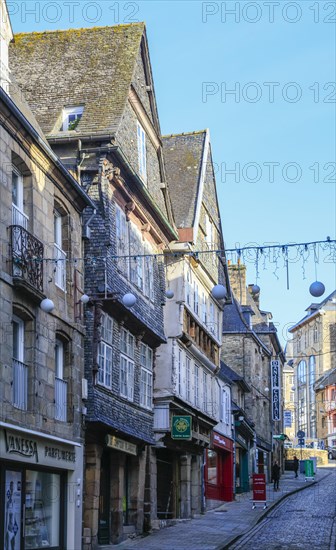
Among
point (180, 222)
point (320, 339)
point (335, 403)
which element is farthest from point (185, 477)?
point (320, 339)

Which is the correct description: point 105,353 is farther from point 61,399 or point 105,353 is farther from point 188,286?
point 188,286

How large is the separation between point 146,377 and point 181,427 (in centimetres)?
232

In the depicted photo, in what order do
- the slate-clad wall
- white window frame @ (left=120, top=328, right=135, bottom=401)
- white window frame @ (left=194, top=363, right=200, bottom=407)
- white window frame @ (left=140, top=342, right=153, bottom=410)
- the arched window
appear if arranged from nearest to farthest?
1. the slate-clad wall
2. white window frame @ (left=120, top=328, right=135, bottom=401)
3. white window frame @ (left=140, top=342, right=153, bottom=410)
4. white window frame @ (left=194, top=363, right=200, bottom=407)
5. the arched window

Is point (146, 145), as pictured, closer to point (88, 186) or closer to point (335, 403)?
point (88, 186)

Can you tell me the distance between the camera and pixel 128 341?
89.3ft

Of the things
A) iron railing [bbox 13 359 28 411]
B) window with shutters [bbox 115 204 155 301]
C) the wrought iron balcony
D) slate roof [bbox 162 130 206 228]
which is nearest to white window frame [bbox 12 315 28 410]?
iron railing [bbox 13 359 28 411]

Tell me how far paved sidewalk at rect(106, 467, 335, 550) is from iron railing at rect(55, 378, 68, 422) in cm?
402

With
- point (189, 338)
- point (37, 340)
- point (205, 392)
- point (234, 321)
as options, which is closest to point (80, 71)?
point (37, 340)

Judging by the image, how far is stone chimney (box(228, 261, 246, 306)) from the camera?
59.6 metres

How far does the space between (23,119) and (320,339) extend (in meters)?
100

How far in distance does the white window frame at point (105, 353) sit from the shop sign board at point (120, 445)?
4.06 ft

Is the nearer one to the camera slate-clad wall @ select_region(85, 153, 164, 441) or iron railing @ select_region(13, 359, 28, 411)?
iron railing @ select_region(13, 359, 28, 411)

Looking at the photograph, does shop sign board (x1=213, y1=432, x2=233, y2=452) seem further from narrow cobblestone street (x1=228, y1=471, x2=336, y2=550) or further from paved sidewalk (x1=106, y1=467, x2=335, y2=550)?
narrow cobblestone street (x1=228, y1=471, x2=336, y2=550)

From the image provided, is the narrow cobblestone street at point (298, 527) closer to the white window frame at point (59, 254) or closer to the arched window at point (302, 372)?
the white window frame at point (59, 254)
